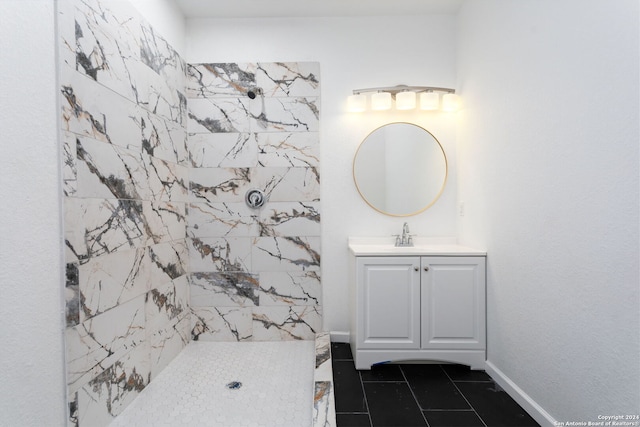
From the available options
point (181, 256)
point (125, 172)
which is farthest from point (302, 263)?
point (125, 172)

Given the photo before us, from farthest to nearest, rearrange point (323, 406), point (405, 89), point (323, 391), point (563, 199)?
point (405, 89)
point (323, 391)
point (323, 406)
point (563, 199)

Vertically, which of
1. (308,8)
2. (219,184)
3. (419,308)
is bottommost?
(419,308)

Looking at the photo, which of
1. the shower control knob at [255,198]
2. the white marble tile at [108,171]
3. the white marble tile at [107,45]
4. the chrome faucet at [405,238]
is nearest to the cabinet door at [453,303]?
the chrome faucet at [405,238]

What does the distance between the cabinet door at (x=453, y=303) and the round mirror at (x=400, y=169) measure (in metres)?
0.63

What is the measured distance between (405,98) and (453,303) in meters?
1.58

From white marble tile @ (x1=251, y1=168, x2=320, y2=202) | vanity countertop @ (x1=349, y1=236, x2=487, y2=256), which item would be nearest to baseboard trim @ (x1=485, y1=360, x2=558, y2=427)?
vanity countertop @ (x1=349, y1=236, x2=487, y2=256)

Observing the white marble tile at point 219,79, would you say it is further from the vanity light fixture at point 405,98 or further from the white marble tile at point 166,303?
the white marble tile at point 166,303

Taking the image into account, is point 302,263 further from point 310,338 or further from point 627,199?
point 627,199

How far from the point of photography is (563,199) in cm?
150

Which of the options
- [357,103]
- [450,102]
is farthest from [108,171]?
[450,102]

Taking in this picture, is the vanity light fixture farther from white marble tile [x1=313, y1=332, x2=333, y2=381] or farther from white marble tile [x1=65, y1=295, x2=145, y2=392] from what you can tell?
white marble tile [x1=65, y1=295, x2=145, y2=392]

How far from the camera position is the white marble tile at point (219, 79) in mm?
2676

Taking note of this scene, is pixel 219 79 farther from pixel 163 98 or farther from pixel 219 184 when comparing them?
pixel 219 184

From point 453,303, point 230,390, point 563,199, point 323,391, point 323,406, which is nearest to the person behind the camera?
point 563,199
